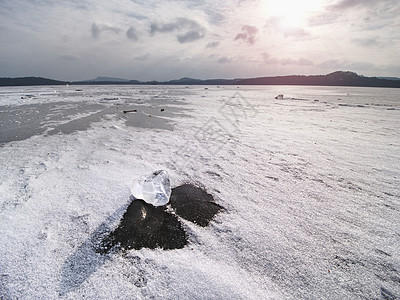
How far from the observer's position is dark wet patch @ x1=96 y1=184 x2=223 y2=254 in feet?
7.43

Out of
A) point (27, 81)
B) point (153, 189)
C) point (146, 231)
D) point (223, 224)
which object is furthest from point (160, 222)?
point (27, 81)

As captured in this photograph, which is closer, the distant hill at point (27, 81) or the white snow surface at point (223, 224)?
the white snow surface at point (223, 224)

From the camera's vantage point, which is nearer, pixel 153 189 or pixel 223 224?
pixel 223 224

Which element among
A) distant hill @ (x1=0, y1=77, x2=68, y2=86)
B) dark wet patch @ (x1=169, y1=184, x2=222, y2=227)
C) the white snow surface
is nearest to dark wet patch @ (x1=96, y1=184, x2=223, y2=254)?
dark wet patch @ (x1=169, y1=184, x2=222, y2=227)

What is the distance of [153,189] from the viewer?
10.1 ft

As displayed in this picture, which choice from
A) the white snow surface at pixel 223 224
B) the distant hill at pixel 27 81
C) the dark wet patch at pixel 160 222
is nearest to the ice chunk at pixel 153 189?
the dark wet patch at pixel 160 222

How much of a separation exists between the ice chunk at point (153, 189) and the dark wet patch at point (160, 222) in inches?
3.4

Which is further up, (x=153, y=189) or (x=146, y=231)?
(x=153, y=189)

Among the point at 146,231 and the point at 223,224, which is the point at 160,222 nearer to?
the point at 146,231

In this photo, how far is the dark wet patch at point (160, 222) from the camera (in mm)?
2264

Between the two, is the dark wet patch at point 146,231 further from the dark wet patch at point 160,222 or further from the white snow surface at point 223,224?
the white snow surface at point 223,224

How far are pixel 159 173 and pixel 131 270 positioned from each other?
1563mm

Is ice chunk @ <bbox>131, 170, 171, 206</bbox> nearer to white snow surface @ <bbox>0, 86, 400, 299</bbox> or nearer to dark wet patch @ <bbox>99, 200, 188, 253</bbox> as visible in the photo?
dark wet patch @ <bbox>99, 200, 188, 253</bbox>

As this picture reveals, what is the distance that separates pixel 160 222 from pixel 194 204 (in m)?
0.62
